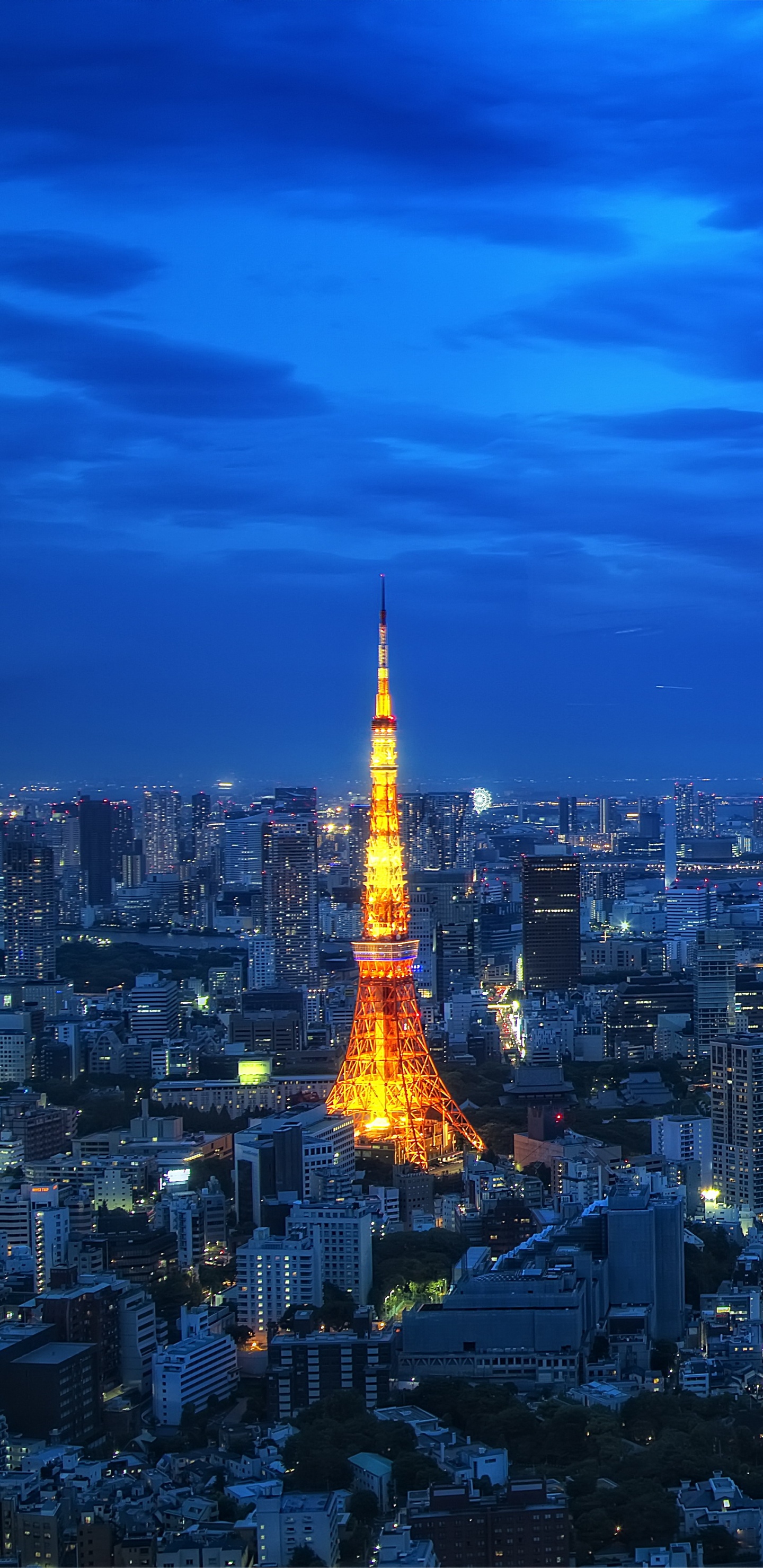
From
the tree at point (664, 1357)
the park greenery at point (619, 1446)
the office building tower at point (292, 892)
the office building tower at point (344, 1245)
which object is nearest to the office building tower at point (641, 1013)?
the office building tower at point (292, 892)

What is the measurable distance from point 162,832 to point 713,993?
302 inches

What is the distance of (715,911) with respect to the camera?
21891mm

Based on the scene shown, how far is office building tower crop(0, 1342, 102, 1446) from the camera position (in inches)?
295

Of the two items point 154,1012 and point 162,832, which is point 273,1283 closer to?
point 154,1012

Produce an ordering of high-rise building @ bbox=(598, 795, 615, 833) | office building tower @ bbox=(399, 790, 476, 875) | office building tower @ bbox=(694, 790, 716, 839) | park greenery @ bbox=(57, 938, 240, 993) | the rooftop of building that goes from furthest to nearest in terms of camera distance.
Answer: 1. park greenery @ bbox=(57, 938, 240, 993)
2. office building tower @ bbox=(399, 790, 476, 875)
3. high-rise building @ bbox=(598, 795, 615, 833)
4. office building tower @ bbox=(694, 790, 716, 839)
5. the rooftop of building

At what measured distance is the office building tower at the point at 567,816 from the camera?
15133 mm

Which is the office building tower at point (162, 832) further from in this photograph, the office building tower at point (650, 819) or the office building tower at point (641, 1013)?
the office building tower at point (641, 1013)

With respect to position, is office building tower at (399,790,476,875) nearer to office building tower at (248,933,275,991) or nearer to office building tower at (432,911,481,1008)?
office building tower at (432,911,481,1008)

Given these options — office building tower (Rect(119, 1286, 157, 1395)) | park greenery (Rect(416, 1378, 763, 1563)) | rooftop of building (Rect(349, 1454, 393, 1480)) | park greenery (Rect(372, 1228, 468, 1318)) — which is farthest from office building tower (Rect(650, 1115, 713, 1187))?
rooftop of building (Rect(349, 1454, 393, 1480))

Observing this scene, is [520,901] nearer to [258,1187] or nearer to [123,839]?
[123,839]

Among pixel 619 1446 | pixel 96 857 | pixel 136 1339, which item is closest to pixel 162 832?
pixel 96 857

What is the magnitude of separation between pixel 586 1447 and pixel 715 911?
15.1 m

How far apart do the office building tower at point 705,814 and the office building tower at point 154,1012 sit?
3941 mm

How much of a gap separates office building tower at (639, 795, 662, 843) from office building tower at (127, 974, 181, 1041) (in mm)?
3617
